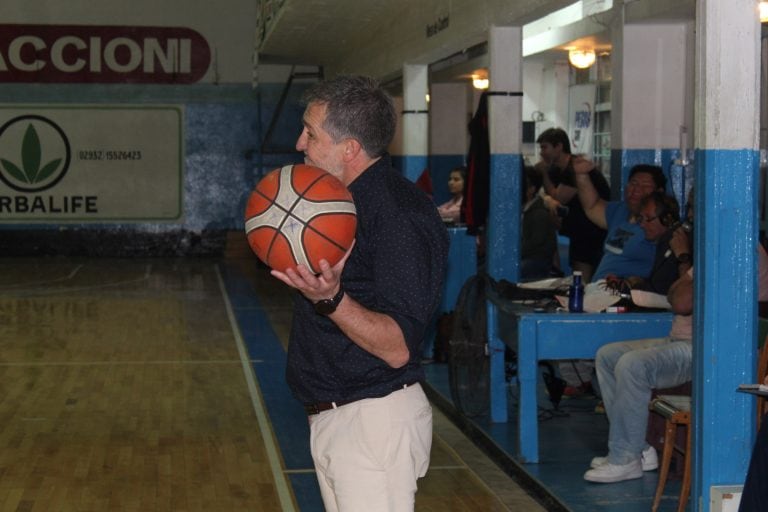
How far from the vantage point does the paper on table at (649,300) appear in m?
6.00

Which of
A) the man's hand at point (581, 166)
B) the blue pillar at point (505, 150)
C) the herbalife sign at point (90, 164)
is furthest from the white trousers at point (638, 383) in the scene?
the herbalife sign at point (90, 164)

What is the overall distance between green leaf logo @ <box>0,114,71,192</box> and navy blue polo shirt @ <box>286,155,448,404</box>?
1662 centimetres

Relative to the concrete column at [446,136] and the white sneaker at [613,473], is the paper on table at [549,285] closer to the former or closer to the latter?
the white sneaker at [613,473]

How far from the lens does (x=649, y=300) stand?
6020 millimetres

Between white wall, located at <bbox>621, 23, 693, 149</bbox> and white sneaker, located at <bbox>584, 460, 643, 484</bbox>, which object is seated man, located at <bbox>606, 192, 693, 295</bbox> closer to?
white sneaker, located at <bbox>584, 460, 643, 484</bbox>

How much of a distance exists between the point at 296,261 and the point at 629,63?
19.7ft

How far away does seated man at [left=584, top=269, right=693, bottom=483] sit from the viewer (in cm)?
548

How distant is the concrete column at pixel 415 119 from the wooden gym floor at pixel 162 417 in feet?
6.43

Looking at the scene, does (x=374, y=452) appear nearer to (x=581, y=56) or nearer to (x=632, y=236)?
(x=632, y=236)

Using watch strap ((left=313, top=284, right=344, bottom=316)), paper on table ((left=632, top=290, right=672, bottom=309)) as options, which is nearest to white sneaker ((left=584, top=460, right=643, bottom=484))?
paper on table ((left=632, top=290, right=672, bottom=309))

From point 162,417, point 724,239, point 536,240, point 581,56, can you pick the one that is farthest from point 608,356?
point 581,56

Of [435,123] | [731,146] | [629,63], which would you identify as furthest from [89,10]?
[731,146]

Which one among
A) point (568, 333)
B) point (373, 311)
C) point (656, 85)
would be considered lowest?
point (568, 333)

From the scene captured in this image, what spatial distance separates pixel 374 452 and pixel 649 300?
11.6 feet
